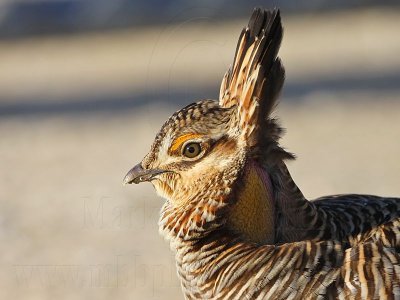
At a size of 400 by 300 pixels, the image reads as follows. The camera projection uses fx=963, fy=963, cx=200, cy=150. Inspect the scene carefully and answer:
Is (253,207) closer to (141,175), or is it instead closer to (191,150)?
(191,150)

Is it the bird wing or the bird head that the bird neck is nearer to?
the bird head

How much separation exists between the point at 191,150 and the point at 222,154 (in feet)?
0.31

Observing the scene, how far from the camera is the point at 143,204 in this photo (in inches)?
213

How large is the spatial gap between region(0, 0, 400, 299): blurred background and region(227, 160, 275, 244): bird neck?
1.53 metres

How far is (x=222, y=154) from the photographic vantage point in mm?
2914

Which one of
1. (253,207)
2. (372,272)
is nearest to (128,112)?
(253,207)

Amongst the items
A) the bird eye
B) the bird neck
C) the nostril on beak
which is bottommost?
the bird neck

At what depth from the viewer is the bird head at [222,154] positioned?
2.91m

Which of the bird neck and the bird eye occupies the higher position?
the bird eye

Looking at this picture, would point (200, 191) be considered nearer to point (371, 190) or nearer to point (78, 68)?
point (371, 190)

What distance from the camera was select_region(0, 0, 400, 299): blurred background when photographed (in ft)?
16.4

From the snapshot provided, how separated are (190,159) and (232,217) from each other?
0.22 m

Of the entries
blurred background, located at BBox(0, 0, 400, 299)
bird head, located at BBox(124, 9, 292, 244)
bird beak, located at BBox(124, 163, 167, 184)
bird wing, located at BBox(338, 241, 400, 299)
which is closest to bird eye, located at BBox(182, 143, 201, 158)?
bird head, located at BBox(124, 9, 292, 244)

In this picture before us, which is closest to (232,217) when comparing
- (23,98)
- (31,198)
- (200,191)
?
(200,191)
